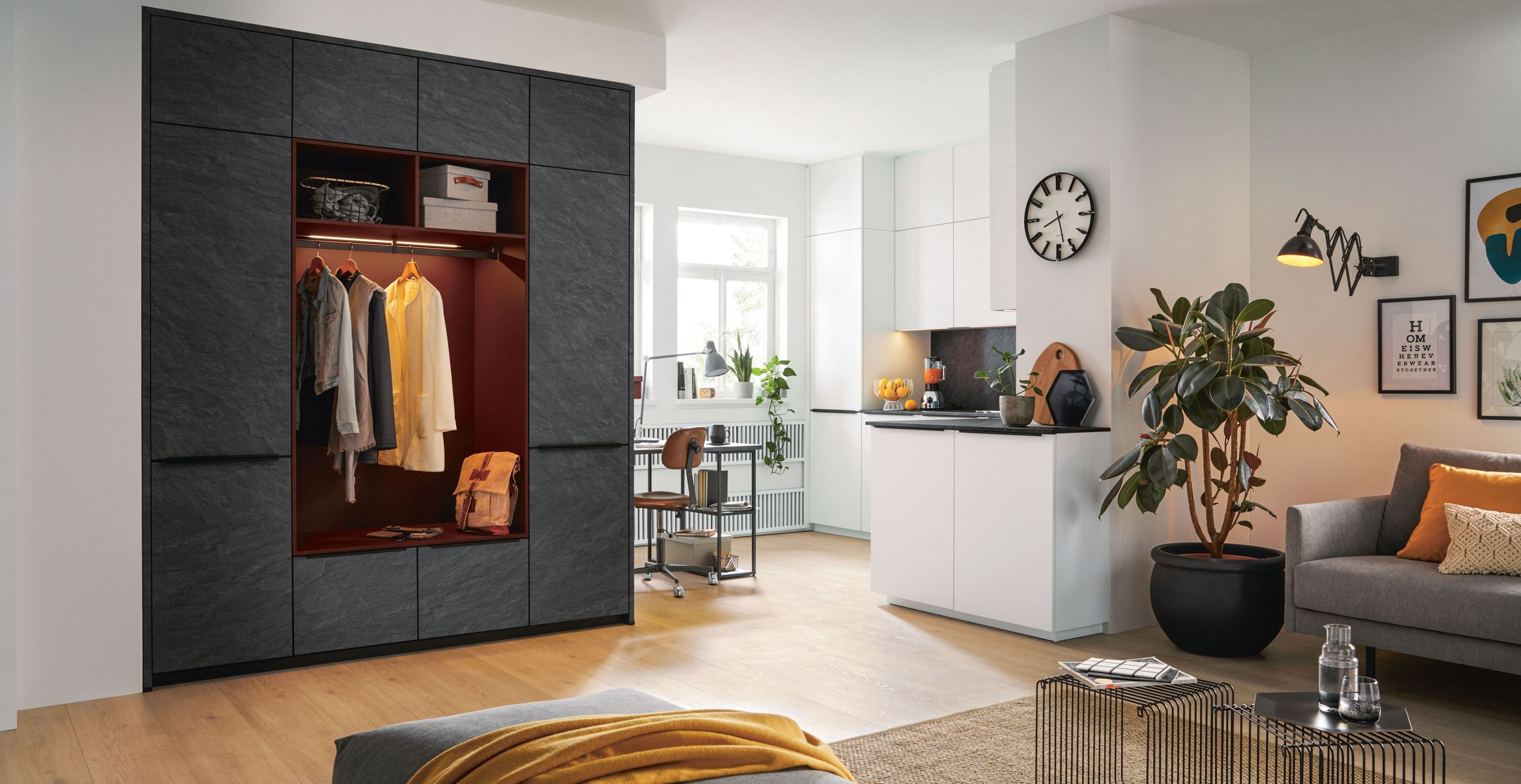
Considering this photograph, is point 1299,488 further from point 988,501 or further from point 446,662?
point 446,662

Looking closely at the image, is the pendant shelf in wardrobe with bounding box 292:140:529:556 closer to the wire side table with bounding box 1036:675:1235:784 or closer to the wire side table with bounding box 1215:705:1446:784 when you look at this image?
the wire side table with bounding box 1036:675:1235:784

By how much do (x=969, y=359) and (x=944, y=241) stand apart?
0.90 metres

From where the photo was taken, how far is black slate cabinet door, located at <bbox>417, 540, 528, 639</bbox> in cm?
457

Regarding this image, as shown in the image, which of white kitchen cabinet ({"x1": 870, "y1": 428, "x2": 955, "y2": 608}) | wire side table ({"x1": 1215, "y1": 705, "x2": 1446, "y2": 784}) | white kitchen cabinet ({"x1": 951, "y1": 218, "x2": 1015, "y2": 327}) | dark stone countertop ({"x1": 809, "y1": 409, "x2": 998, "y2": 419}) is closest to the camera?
wire side table ({"x1": 1215, "y1": 705, "x2": 1446, "y2": 784})

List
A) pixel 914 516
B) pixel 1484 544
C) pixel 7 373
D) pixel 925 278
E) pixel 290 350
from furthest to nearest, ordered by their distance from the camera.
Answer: pixel 925 278
pixel 914 516
pixel 290 350
pixel 1484 544
pixel 7 373

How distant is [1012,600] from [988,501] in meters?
0.46

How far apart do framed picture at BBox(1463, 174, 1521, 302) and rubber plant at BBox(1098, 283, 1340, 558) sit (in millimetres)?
833

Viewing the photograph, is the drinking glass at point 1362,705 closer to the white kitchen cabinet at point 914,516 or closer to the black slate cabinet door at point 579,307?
the white kitchen cabinet at point 914,516

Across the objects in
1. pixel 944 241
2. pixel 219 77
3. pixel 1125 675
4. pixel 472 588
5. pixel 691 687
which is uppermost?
pixel 219 77

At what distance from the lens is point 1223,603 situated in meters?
4.36

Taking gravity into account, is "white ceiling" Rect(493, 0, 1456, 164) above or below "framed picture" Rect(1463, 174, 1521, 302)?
above

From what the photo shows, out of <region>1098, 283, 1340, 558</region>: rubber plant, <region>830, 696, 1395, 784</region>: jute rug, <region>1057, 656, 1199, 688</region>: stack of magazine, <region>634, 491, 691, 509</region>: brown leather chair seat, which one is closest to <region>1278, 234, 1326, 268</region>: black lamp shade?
<region>1098, 283, 1340, 558</region>: rubber plant

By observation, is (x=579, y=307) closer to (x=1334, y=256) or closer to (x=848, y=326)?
(x=848, y=326)

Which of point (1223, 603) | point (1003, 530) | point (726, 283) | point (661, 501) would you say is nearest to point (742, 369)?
point (726, 283)
